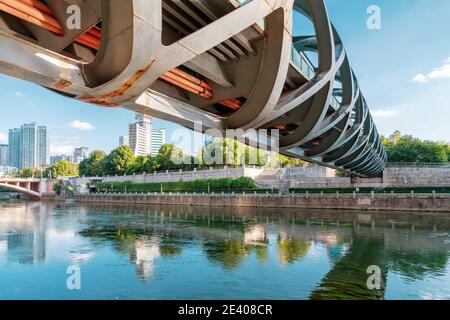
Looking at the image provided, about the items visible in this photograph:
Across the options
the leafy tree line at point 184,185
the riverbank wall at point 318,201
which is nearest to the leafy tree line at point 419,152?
the riverbank wall at point 318,201

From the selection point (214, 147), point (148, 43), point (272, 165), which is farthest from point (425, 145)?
point (148, 43)

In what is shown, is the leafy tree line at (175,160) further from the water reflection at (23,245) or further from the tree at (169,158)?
the water reflection at (23,245)

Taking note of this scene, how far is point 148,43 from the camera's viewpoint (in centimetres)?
488

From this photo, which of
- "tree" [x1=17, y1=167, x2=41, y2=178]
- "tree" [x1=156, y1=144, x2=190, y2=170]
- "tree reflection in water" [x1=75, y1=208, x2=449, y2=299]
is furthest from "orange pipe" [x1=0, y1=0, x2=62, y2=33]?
"tree" [x1=17, y1=167, x2=41, y2=178]

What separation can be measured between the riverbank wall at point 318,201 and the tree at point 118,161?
31.5 meters

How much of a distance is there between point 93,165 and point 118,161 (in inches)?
680

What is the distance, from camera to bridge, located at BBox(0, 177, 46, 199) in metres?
94.7

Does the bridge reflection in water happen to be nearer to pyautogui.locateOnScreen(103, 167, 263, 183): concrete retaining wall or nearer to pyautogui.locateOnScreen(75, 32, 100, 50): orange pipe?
pyautogui.locateOnScreen(75, 32, 100, 50): orange pipe

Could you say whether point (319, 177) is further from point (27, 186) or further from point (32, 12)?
point (27, 186)

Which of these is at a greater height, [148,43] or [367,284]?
[148,43]

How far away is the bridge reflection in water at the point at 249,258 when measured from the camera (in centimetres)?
1360
